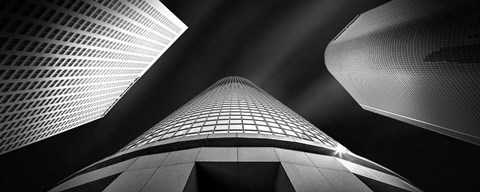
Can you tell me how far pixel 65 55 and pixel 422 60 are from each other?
12580cm

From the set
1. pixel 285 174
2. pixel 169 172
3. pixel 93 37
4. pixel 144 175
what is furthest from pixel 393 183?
pixel 93 37

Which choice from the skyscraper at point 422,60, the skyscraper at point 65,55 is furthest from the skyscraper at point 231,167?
the skyscraper at point 422,60

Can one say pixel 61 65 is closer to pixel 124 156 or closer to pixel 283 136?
pixel 124 156

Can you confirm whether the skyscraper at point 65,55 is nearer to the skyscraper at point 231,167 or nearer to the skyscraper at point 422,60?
the skyscraper at point 231,167

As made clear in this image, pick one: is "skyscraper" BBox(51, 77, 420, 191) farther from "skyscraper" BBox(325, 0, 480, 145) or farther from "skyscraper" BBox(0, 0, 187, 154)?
"skyscraper" BBox(325, 0, 480, 145)

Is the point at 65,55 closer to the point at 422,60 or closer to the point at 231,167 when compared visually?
the point at 231,167

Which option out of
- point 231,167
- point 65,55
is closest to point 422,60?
point 231,167

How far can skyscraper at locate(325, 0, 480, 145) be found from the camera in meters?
89.9

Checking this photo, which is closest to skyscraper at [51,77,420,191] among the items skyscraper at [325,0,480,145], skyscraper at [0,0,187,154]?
skyscraper at [0,0,187,154]

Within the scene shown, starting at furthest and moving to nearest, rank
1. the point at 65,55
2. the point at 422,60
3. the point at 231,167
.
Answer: the point at 422,60
the point at 65,55
the point at 231,167

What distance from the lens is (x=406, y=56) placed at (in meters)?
111

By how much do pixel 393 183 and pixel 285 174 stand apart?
11094 mm

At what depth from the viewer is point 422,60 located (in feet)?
344

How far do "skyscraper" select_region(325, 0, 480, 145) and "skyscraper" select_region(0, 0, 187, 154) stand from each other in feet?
331
